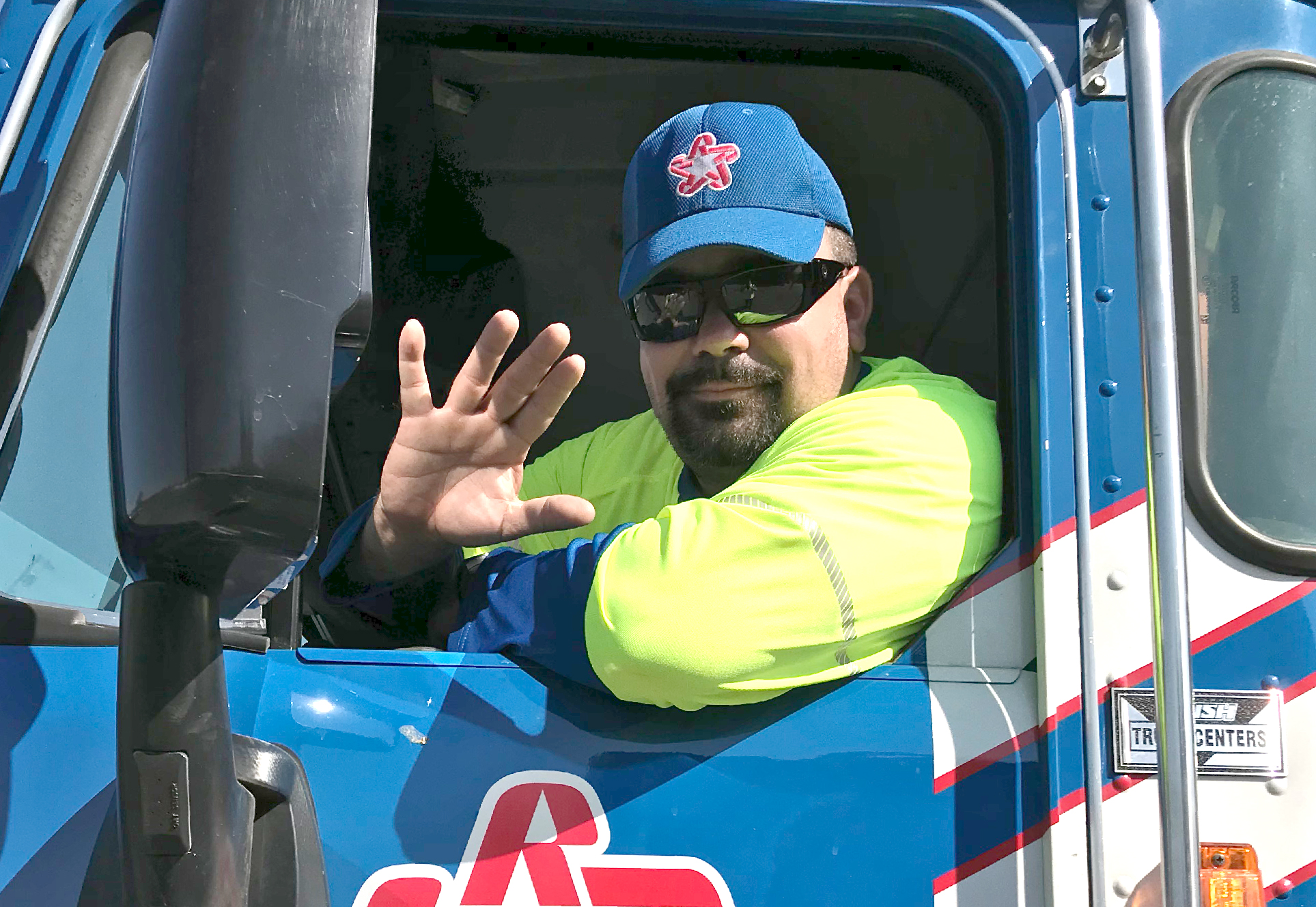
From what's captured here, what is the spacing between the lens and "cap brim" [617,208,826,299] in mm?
1629

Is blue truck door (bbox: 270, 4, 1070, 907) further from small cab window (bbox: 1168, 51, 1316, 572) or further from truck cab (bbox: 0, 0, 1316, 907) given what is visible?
small cab window (bbox: 1168, 51, 1316, 572)

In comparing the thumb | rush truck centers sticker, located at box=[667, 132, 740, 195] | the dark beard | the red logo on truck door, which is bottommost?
the red logo on truck door

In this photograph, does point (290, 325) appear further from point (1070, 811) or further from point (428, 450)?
point (1070, 811)

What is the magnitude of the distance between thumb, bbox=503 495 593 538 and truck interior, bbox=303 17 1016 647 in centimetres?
70

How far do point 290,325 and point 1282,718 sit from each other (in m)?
1.15

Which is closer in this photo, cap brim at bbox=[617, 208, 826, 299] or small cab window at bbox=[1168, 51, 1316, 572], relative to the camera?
small cab window at bbox=[1168, 51, 1316, 572]

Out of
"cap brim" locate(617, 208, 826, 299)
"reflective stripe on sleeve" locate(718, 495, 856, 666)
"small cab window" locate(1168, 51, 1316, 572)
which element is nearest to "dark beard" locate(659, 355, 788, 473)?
"cap brim" locate(617, 208, 826, 299)

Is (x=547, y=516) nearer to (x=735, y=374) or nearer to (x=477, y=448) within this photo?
(x=477, y=448)

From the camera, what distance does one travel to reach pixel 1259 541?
1351 mm

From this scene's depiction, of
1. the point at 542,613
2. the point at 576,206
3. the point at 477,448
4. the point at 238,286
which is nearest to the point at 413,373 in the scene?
the point at 477,448

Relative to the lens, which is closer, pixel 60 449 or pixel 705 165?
pixel 60 449

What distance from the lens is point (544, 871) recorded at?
4.19ft

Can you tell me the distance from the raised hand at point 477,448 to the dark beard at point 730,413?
348 millimetres

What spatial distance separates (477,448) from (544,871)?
1.63 feet
